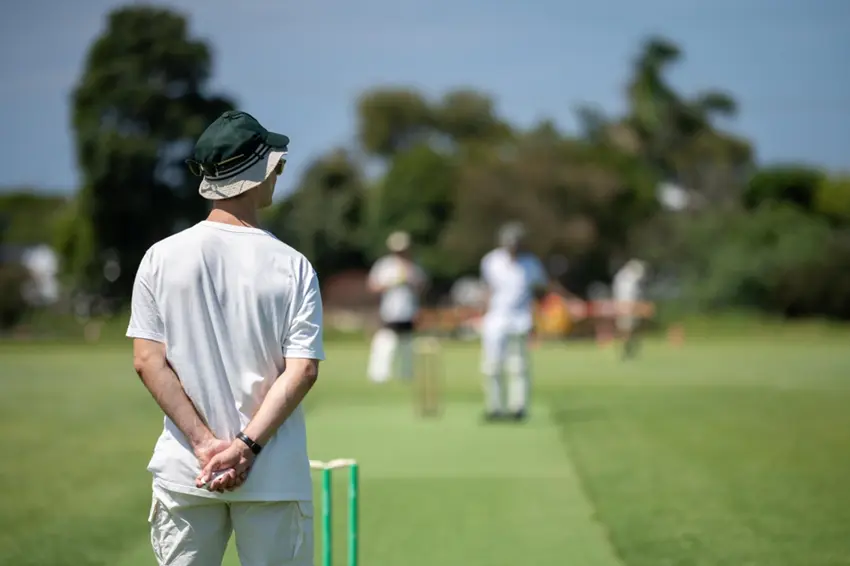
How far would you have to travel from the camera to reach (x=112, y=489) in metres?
9.86

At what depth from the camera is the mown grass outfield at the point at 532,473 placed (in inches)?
296

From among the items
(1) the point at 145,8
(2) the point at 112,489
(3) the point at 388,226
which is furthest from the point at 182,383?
(3) the point at 388,226

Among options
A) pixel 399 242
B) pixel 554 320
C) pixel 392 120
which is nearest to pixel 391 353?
pixel 399 242

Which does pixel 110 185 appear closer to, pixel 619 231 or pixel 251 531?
pixel 619 231

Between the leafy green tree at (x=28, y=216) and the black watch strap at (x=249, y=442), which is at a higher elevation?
the black watch strap at (x=249, y=442)

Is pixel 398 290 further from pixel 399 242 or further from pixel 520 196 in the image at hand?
pixel 520 196

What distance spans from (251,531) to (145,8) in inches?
2297

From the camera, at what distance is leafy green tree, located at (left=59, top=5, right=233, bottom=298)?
5572cm

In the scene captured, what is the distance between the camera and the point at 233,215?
397 cm

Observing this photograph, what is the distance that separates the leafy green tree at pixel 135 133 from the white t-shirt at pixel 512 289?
41.7 m

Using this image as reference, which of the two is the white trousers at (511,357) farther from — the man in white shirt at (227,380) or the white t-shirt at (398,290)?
the man in white shirt at (227,380)

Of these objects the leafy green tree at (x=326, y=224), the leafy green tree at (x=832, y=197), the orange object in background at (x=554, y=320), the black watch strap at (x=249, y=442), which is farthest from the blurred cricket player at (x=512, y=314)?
the leafy green tree at (x=832, y=197)

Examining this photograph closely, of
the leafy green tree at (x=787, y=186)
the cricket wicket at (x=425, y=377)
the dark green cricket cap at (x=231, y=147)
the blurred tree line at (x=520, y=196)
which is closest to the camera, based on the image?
the dark green cricket cap at (x=231, y=147)

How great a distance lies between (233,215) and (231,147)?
0.20 meters
